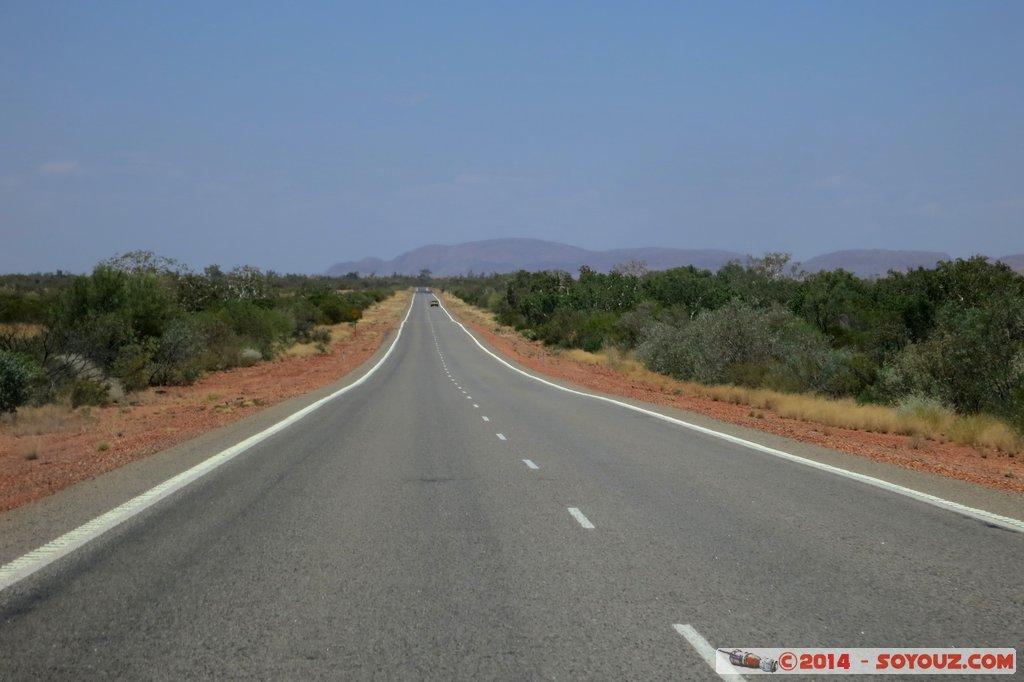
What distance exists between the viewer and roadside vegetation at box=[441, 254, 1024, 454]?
2341 cm

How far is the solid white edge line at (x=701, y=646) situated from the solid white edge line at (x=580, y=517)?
3238 millimetres

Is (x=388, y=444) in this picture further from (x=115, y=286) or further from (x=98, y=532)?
(x=115, y=286)

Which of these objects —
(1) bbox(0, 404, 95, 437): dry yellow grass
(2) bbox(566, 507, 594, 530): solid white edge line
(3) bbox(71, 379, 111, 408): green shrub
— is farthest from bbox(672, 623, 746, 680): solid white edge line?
(3) bbox(71, 379, 111, 408): green shrub

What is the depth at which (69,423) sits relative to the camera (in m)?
23.4

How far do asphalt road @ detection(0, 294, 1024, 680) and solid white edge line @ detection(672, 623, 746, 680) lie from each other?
5cm

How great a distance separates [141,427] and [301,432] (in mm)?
5870

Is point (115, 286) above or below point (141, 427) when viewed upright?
above

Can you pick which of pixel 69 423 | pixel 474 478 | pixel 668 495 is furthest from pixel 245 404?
pixel 668 495

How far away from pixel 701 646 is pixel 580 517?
4146 mm

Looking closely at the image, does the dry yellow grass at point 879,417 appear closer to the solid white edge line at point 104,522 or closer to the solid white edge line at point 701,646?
the solid white edge line at point 104,522

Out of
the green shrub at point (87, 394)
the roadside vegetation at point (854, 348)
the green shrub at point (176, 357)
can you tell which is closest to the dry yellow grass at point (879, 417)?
the roadside vegetation at point (854, 348)

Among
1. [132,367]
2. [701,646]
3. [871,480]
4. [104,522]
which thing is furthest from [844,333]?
[701,646]

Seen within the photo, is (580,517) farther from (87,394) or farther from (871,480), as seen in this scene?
(87,394)

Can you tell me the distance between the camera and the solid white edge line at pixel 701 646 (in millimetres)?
5188
